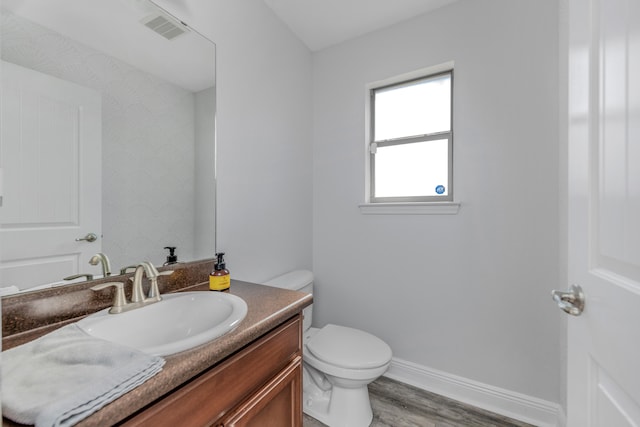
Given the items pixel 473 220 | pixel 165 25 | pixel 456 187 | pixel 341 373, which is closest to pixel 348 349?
pixel 341 373

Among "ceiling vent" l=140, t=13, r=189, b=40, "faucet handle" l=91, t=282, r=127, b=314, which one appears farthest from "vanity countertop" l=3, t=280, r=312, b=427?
"ceiling vent" l=140, t=13, r=189, b=40

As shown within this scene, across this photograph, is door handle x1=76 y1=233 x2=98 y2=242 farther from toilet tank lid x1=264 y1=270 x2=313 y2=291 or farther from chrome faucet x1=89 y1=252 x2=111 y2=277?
toilet tank lid x1=264 y1=270 x2=313 y2=291

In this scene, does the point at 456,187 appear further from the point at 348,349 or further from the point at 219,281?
the point at 219,281

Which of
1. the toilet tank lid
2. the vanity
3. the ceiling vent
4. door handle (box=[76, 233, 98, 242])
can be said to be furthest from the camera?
the toilet tank lid

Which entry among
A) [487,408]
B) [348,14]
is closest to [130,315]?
[487,408]

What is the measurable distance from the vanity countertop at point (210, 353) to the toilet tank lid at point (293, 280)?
1.78ft

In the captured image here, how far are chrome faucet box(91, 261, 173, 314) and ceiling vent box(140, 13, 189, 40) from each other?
94cm

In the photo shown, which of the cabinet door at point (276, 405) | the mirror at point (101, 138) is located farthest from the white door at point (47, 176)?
the cabinet door at point (276, 405)

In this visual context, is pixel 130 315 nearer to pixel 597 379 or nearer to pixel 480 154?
pixel 597 379

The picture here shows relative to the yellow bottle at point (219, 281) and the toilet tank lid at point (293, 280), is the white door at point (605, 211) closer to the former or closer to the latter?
the yellow bottle at point (219, 281)

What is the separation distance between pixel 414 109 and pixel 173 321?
1.85m

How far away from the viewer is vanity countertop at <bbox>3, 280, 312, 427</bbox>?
46 cm

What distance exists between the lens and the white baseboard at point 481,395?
4.61ft

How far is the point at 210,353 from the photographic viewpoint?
2.01 feet
